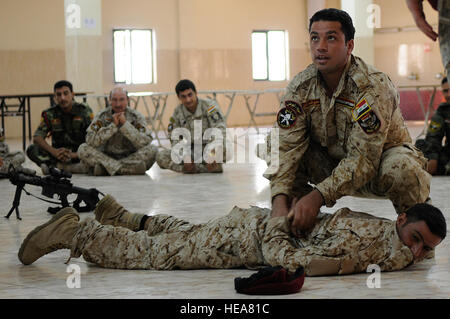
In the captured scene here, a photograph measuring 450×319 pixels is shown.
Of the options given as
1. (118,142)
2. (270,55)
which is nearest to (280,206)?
(118,142)

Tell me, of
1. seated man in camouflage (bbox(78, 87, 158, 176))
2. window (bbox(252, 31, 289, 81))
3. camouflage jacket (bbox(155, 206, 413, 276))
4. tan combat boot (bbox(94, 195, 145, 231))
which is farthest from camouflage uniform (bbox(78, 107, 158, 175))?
window (bbox(252, 31, 289, 81))

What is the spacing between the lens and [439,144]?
6.84 meters

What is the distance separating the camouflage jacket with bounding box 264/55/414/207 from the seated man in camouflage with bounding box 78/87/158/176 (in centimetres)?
424

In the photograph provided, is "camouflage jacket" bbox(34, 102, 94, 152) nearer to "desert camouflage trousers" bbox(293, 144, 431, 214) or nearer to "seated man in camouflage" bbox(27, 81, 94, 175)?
"seated man in camouflage" bbox(27, 81, 94, 175)

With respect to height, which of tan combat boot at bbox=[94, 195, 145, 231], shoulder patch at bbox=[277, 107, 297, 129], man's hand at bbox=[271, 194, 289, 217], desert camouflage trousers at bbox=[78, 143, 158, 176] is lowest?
desert camouflage trousers at bbox=[78, 143, 158, 176]

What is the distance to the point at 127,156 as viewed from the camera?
7691 millimetres

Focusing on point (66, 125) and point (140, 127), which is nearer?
point (140, 127)

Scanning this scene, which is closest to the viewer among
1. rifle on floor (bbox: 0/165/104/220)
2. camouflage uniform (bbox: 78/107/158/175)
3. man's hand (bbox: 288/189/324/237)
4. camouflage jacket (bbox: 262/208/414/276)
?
camouflage jacket (bbox: 262/208/414/276)

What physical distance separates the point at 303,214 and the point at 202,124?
187 inches

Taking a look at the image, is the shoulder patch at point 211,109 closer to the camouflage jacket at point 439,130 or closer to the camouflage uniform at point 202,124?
the camouflage uniform at point 202,124

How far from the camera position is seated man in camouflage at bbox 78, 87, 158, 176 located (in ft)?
24.2

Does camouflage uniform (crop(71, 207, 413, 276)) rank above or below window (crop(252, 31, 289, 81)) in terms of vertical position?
below

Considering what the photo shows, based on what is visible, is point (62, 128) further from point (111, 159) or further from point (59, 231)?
point (59, 231)

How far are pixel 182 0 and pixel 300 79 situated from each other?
12839 mm
